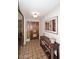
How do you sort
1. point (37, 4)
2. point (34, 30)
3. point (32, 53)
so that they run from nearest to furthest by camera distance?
point (37, 4) → point (32, 53) → point (34, 30)

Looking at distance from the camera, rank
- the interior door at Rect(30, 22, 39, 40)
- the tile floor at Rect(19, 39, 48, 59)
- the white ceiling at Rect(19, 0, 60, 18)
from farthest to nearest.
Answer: the interior door at Rect(30, 22, 39, 40) < the tile floor at Rect(19, 39, 48, 59) < the white ceiling at Rect(19, 0, 60, 18)

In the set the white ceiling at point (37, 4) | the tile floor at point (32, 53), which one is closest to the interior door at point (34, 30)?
the tile floor at point (32, 53)

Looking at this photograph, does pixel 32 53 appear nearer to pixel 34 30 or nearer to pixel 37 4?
pixel 37 4

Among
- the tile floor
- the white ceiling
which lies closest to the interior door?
the tile floor

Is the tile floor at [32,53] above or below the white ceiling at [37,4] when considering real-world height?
below

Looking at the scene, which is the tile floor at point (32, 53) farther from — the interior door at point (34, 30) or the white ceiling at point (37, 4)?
the interior door at point (34, 30)

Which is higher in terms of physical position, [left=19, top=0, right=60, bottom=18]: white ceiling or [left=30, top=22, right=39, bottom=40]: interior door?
[left=19, top=0, right=60, bottom=18]: white ceiling

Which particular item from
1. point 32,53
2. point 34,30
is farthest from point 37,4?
point 34,30

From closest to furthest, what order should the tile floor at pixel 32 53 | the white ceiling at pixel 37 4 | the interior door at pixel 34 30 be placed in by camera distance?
the white ceiling at pixel 37 4, the tile floor at pixel 32 53, the interior door at pixel 34 30

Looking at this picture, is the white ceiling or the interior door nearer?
the white ceiling

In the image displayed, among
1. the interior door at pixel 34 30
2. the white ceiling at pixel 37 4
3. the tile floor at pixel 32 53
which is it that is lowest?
the tile floor at pixel 32 53

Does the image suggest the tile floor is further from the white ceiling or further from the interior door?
the interior door

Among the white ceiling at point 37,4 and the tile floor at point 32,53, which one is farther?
the tile floor at point 32,53

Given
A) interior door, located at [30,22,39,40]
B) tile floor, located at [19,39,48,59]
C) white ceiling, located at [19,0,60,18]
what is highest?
white ceiling, located at [19,0,60,18]
